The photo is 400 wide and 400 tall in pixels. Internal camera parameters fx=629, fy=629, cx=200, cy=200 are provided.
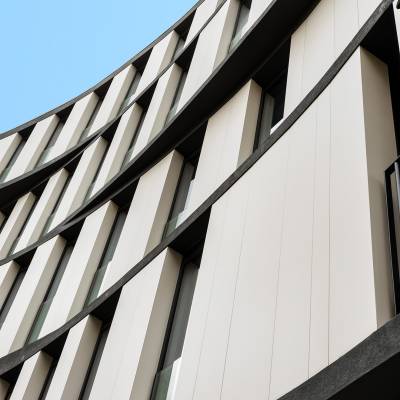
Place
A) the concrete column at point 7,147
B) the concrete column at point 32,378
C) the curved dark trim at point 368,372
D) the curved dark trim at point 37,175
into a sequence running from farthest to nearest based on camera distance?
the concrete column at point 7,147, the curved dark trim at point 37,175, the concrete column at point 32,378, the curved dark trim at point 368,372

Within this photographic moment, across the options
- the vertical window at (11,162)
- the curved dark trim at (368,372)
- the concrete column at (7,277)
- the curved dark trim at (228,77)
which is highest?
the vertical window at (11,162)

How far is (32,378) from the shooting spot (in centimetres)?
1320

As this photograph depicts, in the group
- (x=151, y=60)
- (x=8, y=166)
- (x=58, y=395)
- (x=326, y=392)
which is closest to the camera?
(x=326, y=392)

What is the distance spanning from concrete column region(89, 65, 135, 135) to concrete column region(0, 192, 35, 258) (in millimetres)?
3408

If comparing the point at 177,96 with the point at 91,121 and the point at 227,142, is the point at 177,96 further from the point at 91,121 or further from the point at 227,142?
the point at 91,121

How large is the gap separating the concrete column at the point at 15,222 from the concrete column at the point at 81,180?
251 centimetres

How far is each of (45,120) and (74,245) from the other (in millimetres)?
10179

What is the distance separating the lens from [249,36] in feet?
41.3

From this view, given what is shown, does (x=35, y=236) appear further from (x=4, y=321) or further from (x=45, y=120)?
(x=45, y=120)

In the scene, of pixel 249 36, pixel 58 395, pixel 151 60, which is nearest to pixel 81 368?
pixel 58 395

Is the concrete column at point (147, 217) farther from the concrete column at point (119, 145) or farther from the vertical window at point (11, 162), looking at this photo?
the vertical window at point (11, 162)

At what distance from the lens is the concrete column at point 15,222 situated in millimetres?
20836

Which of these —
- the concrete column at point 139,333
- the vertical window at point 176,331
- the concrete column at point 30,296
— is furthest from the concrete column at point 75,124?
the vertical window at point 176,331

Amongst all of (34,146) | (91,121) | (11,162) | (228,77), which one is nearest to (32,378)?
(228,77)
